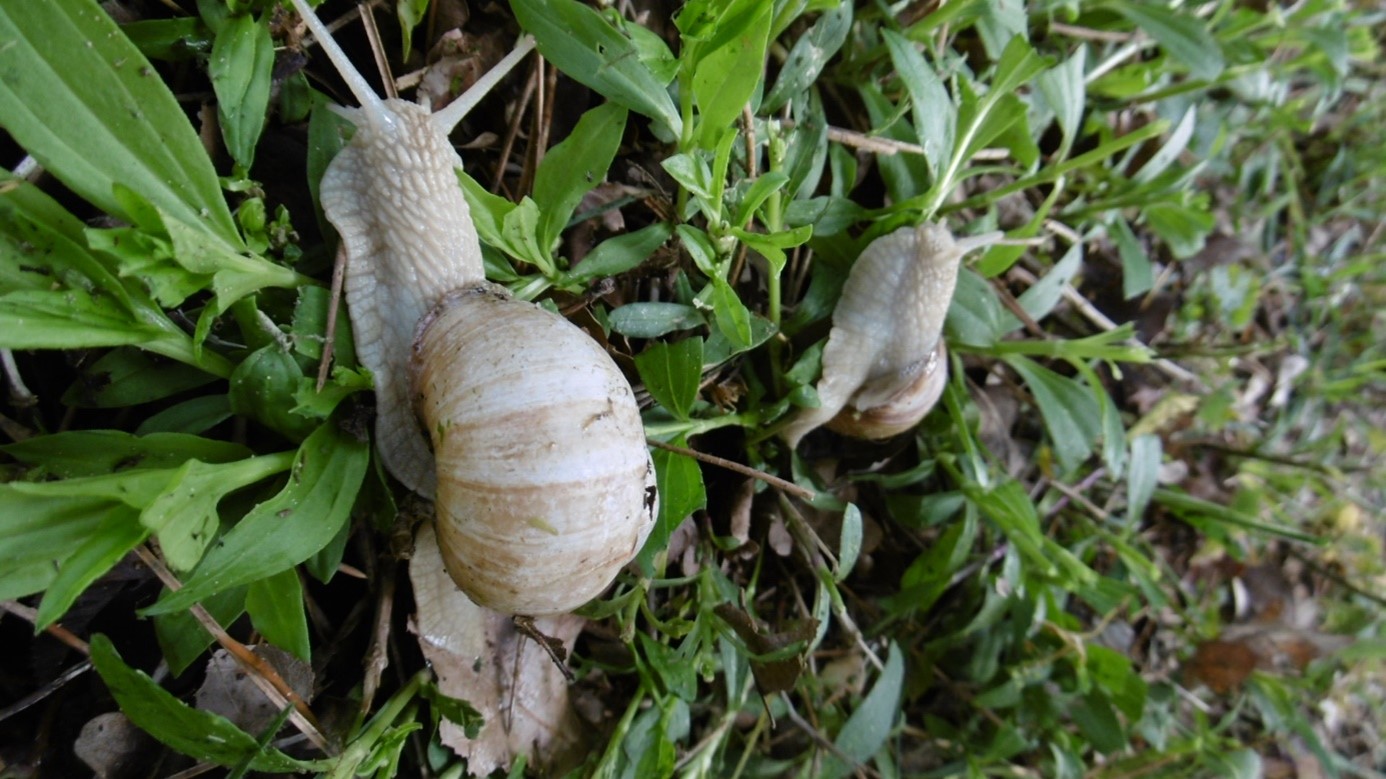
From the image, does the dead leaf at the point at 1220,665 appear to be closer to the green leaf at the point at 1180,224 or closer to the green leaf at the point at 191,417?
the green leaf at the point at 1180,224

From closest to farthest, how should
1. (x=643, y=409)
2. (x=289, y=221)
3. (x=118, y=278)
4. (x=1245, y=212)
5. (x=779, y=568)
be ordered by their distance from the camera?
(x=118, y=278)
(x=289, y=221)
(x=643, y=409)
(x=779, y=568)
(x=1245, y=212)

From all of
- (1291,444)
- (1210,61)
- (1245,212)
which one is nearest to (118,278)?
(1210,61)

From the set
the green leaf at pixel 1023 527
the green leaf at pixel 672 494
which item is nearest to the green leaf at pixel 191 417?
the green leaf at pixel 672 494

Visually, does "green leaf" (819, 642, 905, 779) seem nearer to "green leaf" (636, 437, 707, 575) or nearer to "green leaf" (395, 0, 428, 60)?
"green leaf" (636, 437, 707, 575)

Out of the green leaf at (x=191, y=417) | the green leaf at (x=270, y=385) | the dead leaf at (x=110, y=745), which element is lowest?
the dead leaf at (x=110, y=745)

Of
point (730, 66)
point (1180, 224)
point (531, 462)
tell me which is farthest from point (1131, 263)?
point (531, 462)

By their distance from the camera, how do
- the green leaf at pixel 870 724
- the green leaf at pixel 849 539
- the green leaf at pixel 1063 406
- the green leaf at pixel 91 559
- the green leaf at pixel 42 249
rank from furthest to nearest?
1. the green leaf at pixel 1063 406
2. the green leaf at pixel 870 724
3. the green leaf at pixel 849 539
4. the green leaf at pixel 42 249
5. the green leaf at pixel 91 559

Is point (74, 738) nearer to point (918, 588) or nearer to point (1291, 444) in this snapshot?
point (918, 588)

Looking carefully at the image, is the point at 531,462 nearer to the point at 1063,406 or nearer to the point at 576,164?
the point at 576,164
